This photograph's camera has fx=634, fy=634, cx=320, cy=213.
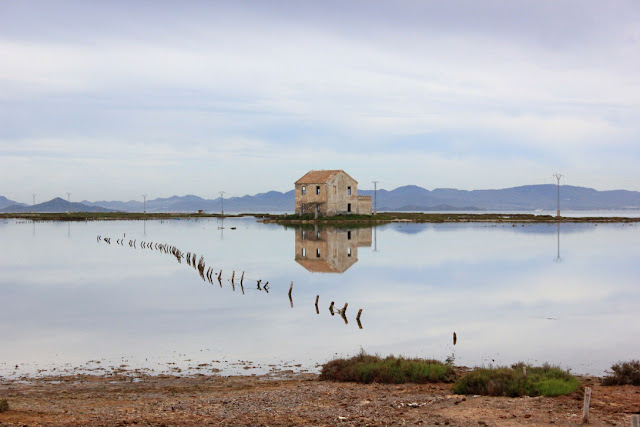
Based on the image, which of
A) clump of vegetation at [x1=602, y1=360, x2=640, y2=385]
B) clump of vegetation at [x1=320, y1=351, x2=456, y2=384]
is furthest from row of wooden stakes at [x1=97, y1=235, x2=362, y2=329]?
clump of vegetation at [x1=602, y1=360, x2=640, y2=385]

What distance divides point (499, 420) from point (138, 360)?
31.1 feet

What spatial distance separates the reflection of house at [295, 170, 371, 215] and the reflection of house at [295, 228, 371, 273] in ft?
63.3

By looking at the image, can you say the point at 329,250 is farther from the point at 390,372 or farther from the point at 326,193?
the point at 326,193

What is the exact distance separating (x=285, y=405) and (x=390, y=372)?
2.84 meters

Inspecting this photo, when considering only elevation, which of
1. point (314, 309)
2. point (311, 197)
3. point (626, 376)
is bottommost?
point (314, 309)

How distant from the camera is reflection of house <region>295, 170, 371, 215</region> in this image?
83.0 m

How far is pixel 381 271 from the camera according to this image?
34.5 metres

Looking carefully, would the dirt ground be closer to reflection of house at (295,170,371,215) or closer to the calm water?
the calm water

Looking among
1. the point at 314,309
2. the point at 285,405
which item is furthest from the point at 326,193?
the point at 285,405

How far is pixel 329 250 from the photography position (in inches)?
1797

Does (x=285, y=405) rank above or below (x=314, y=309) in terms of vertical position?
above

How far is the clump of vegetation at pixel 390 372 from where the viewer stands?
12.7m

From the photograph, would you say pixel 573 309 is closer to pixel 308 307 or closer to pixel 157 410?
pixel 308 307

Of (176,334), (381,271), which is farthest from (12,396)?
(381,271)
